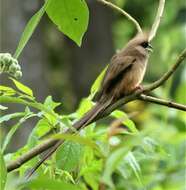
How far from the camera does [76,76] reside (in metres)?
8.86

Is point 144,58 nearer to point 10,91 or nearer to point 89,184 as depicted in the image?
point 89,184

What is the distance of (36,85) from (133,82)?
16.9 feet

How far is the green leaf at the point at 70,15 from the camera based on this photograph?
159 cm

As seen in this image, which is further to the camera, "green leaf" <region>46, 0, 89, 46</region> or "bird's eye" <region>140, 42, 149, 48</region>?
"bird's eye" <region>140, 42, 149, 48</region>

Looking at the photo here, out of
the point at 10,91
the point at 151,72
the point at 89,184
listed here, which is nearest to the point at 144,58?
the point at 89,184

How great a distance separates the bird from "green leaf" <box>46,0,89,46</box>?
333mm

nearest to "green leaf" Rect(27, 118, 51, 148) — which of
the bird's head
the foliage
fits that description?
the foliage

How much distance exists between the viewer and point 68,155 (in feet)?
5.72

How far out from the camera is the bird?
7.11 feet

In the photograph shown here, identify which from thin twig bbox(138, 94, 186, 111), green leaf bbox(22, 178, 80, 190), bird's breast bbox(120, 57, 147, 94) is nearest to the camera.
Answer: green leaf bbox(22, 178, 80, 190)

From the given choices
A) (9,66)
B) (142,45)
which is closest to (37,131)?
(9,66)

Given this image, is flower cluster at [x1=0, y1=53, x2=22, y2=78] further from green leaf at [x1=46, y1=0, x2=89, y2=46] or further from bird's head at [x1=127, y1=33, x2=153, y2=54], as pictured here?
bird's head at [x1=127, y1=33, x2=153, y2=54]

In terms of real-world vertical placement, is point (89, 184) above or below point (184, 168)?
above

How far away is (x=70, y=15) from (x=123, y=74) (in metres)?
0.89
